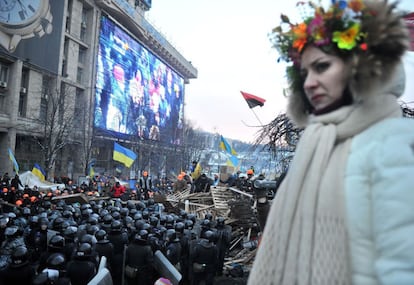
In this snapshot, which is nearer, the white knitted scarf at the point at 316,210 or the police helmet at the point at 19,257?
the white knitted scarf at the point at 316,210

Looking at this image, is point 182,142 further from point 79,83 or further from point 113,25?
point 113,25

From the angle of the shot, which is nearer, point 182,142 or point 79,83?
point 79,83

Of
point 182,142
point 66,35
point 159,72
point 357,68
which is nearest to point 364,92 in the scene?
point 357,68

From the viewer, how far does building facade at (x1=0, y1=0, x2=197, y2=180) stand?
96.0 feet

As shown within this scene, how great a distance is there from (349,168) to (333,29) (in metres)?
0.66

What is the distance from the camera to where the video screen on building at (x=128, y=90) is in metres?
44.5

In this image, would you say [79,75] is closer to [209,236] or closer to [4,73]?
[4,73]

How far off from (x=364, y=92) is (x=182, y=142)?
48.0 metres

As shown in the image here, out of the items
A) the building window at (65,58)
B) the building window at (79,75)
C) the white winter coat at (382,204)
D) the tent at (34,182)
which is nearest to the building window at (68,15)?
the building window at (65,58)

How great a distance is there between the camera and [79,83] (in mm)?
42312

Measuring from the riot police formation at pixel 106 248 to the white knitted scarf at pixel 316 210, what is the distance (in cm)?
446

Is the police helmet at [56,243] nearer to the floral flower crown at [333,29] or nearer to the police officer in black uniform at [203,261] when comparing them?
the police officer in black uniform at [203,261]

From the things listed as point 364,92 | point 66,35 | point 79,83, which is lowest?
point 364,92

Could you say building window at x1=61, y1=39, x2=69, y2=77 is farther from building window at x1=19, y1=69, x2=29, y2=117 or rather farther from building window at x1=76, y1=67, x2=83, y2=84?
building window at x1=19, y1=69, x2=29, y2=117
